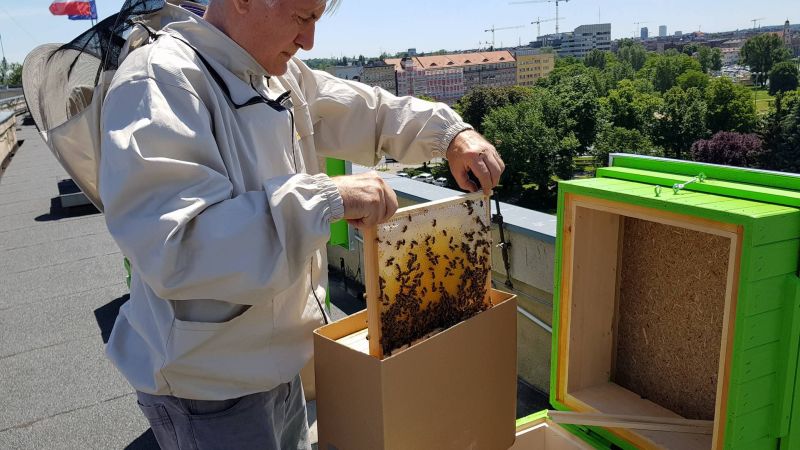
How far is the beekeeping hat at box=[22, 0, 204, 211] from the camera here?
66.0 inches

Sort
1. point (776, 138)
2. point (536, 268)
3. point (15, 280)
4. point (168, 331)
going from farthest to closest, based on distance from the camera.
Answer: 1. point (776, 138)
2. point (15, 280)
3. point (536, 268)
4. point (168, 331)

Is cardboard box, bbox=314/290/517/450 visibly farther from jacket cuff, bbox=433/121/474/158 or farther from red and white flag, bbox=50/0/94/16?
red and white flag, bbox=50/0/94/16

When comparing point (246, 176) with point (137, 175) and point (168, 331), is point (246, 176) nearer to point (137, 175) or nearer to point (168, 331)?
point (137, 175)

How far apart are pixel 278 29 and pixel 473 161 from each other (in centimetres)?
68

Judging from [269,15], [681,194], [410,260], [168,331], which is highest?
[269,15]

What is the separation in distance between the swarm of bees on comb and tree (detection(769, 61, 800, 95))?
359ft

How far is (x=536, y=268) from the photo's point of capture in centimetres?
305

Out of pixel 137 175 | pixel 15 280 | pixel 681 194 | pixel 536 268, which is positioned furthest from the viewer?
pixel 15 280

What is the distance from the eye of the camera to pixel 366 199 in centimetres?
144

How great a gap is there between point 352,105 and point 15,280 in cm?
427

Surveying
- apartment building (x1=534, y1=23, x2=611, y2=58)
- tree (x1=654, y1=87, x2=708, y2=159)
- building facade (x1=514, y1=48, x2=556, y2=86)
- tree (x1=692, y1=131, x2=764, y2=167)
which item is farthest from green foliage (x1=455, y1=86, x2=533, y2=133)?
apartment building (x1=534, y1=23, x2=611, y2=58)

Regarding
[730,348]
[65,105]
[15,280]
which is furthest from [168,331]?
[15,280]

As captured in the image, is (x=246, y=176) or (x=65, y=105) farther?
(x=65, y=105)

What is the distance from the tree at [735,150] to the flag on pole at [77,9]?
3648 cm
